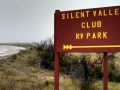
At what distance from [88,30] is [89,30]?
0.10ft

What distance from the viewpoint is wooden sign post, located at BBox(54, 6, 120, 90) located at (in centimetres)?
654

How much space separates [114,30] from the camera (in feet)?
21.4

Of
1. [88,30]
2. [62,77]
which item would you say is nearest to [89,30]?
[88,30]

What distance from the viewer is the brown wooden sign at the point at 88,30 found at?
6.54 m

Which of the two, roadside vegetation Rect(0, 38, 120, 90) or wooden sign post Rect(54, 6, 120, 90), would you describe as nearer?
wooden sign post Rect(54, 6, 120, 90)

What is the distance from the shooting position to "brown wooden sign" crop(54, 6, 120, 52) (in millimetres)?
6535

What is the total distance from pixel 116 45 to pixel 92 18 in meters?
1.07

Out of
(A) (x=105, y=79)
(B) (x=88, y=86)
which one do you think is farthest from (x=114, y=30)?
(B) (x=88, y=86)

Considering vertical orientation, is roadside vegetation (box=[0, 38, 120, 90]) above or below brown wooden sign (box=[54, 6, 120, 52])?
below

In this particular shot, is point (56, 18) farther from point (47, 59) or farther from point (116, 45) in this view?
point (47, 59)

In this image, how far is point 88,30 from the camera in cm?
681

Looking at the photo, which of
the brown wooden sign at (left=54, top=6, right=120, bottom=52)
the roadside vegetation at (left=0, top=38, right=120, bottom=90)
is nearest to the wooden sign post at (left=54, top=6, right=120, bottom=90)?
the brown wooden sign at (left=54, top=6, right=120, bottom=52)

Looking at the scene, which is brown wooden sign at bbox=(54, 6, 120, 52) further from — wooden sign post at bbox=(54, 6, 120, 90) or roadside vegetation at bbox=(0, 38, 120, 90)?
roadside vegetation at bbox=(0, 38, 120, 90)

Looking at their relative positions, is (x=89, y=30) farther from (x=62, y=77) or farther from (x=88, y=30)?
(x=62, y=77)
